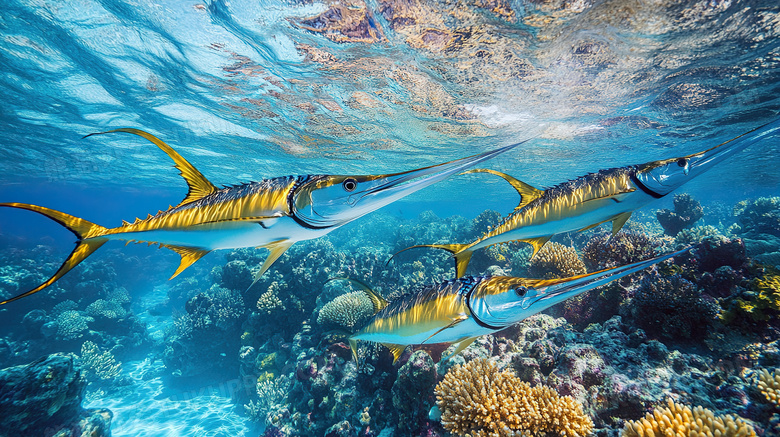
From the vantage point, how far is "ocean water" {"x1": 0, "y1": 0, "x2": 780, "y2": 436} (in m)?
3.94

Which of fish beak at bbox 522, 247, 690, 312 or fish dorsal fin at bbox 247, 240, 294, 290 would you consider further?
fish dorsal fin at bbox 247, 240, 294, 290

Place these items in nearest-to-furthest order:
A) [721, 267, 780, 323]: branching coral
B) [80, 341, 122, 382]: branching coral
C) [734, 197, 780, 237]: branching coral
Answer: [721, 267, 780, 323]: branching coral < [734, 197, 780, 237]: branching coral < [80, 341, 122, 382]: branching coral

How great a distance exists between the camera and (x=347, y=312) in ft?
22.0

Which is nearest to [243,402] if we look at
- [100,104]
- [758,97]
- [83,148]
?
[100,104]

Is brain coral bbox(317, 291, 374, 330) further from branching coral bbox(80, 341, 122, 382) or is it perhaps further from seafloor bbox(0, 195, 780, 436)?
branching coral bbox(80, 341, 122, 382)

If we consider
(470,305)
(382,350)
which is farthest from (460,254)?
(382,350)

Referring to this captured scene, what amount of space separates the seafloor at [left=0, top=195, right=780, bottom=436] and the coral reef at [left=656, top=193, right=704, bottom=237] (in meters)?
0.09

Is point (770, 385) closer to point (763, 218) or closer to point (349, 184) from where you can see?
point (349, 184)

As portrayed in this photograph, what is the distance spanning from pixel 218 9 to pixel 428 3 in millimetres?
5547

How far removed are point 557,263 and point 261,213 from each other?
672cm

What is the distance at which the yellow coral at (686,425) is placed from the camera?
7.36 ft

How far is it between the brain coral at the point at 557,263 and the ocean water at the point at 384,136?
186 mm

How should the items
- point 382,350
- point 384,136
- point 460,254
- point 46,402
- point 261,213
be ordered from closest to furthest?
1. point 261,213
2. point 460,254
3. point 382,350
4. point 46,402
5. point 384,136

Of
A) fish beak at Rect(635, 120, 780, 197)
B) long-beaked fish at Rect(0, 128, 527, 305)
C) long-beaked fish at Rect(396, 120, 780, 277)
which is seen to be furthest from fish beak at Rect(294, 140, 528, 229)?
fish beak at Rect(635, 120, 780, 197)
